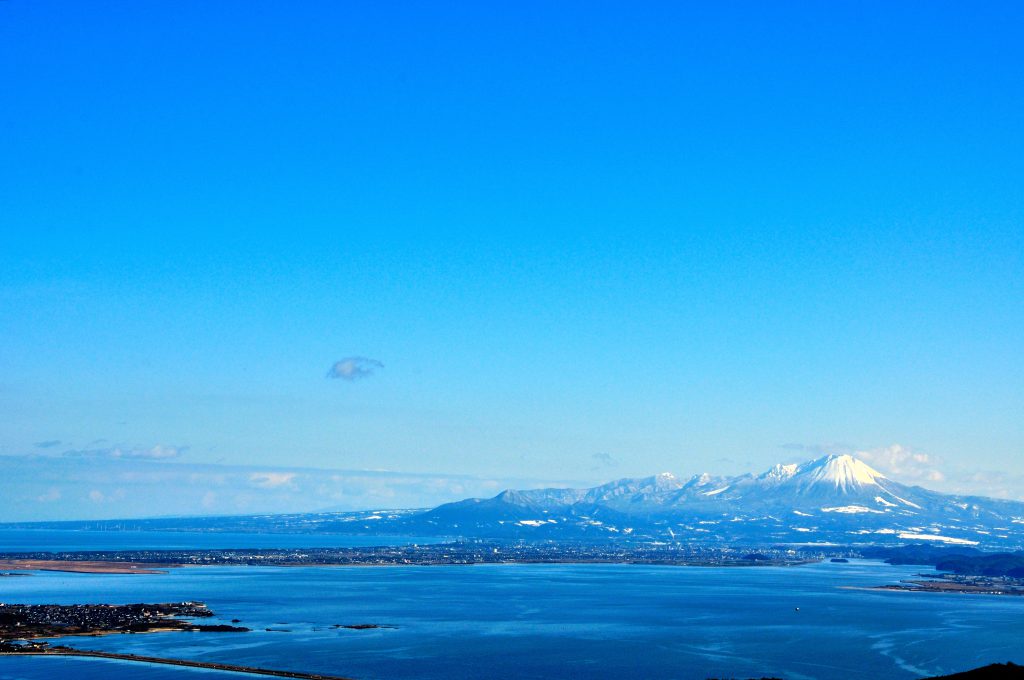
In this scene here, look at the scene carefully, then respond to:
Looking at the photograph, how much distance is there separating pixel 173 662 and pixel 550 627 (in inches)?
1144

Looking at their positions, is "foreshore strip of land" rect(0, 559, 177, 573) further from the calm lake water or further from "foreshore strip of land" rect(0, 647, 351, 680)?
"foreshore strip of land" rect(0, 647, 351, 680)

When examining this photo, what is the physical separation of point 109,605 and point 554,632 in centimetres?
3261

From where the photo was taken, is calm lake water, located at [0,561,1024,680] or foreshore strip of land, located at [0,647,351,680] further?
calm lake water, located at [0,561,1024,680]

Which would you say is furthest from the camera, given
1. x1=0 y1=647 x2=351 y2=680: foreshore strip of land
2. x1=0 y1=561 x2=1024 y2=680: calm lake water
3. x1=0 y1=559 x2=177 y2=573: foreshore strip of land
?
x1=0 y1=559 x2=177 y2=573: foreshore strip of land

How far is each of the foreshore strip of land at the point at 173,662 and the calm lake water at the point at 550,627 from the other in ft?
5.00

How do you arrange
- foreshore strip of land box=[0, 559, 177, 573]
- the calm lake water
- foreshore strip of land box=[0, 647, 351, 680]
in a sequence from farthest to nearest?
1. foreshore strip of land box=[0, 559, 177, 573]
2. the calm lake water
3. foreshore strip of land box=[0, 647, 351, 680]

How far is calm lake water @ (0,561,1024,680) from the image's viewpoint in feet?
186

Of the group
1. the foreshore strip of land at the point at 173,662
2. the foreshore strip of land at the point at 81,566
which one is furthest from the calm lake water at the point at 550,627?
the foreshore strip of land at the point at 81,566

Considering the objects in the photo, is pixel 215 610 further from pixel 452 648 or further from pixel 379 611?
pixel 452 648

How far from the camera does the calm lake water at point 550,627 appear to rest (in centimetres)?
5662

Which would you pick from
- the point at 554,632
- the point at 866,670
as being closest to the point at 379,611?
the point at 554,632

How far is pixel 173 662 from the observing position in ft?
177

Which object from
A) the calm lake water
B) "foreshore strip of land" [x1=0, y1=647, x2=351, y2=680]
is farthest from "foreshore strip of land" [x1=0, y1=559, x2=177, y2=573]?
"foreshore strip of land" [x1=0, y1=647, x2=351, y2=680]

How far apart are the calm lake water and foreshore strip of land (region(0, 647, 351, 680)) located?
5.00 ft
